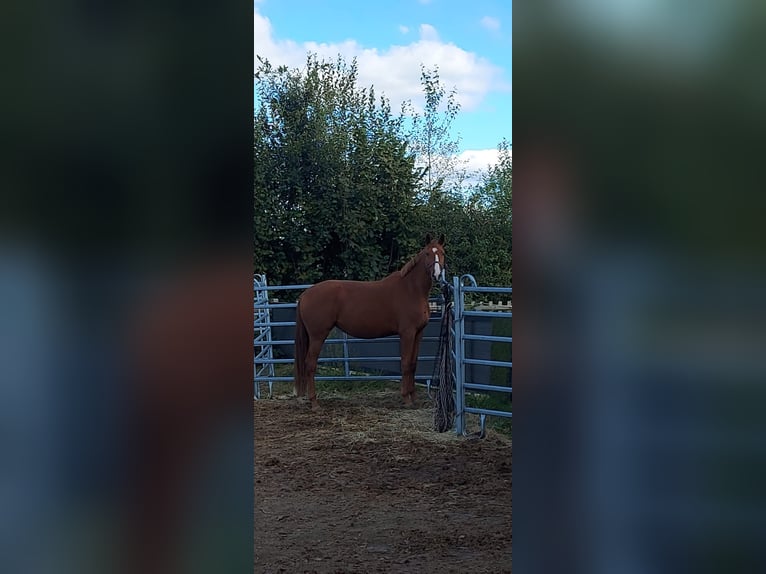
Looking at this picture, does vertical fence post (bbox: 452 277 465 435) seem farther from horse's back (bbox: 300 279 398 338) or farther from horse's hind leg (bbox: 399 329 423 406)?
horse's back (bbox: 300 279 398 338)

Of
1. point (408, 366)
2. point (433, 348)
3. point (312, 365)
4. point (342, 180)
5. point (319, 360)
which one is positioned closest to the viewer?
point (408, 366)

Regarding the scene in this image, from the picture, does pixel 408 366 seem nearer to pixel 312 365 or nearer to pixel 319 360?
pixel 312 365

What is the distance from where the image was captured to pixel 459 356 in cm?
465

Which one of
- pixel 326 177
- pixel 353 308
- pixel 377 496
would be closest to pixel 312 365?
pixel 353 308

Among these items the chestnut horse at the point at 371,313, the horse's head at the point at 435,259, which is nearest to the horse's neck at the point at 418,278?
the chestnut horse at the point at 371,313

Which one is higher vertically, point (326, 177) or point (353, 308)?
point (326, 177)

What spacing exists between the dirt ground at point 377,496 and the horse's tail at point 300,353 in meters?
0.59

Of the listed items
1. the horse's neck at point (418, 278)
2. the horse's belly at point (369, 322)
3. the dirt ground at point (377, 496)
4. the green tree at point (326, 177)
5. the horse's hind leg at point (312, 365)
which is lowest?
the dirt ground at point (377, 496)

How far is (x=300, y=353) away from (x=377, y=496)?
8.93ft

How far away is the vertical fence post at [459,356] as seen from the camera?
4676 millimetres

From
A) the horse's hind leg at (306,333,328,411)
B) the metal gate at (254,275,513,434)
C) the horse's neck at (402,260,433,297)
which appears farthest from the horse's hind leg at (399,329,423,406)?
the horse's hind leg at (306,333,328,411)

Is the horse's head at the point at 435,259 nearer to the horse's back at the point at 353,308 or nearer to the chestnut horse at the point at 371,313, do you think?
the chestnut horse at the point at 371,313
